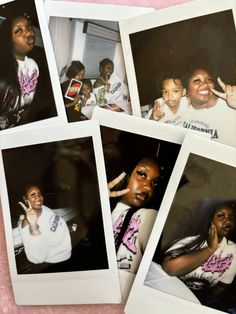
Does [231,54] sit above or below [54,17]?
below

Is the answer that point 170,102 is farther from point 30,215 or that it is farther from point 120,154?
point 30,215

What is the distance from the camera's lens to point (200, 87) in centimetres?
62

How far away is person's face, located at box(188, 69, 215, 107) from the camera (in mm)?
614

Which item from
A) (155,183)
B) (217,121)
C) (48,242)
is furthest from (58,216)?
(217,121)

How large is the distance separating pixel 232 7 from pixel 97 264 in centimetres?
40

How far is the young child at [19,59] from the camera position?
0.64 meters

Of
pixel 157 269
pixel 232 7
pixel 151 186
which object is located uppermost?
pixel 232 7

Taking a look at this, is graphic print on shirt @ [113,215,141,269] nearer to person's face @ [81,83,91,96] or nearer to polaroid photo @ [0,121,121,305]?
polaroid photo @ [0,121,121,305]

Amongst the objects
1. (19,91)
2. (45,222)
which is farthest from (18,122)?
(45,222)

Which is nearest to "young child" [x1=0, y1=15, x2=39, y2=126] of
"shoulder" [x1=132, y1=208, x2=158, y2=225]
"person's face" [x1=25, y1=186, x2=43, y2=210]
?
"person's face" [x1=25, y1=186, x2=43, y2=210]

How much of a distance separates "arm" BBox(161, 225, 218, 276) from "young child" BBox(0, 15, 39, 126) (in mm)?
302

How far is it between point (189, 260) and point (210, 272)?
0.03 metres

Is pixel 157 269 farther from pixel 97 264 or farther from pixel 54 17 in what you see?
pixel 54 17

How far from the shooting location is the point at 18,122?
0.64 m
